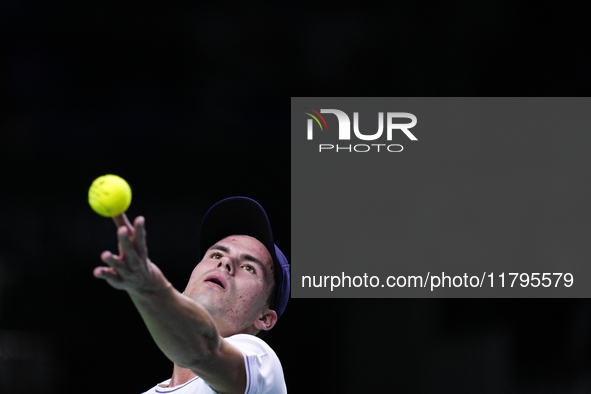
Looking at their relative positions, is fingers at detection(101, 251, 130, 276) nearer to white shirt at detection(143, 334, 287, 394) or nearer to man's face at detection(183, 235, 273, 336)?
white shirt at detection(143, 334, 287, 394)

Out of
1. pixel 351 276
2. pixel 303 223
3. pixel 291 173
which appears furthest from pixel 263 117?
pixel 351 276

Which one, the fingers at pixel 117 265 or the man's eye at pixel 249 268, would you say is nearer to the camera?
the fingers at pixel 117 265

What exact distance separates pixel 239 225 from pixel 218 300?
0.43 metres

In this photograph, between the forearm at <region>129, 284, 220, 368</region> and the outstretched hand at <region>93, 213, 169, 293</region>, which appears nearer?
the outstretched hand at <region>93, 213, 169, 293</region>

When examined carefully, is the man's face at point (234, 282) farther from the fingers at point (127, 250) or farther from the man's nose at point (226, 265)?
the fingers at point (127, 250)

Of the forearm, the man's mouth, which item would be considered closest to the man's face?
the man's mouth

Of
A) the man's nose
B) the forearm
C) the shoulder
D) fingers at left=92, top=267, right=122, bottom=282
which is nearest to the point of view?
fingers at left=92, top=267, right=122, bottom=282

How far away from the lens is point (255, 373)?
1835 millimetres

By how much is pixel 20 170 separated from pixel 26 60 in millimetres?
Result: 603

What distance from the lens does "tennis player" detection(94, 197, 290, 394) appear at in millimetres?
1392

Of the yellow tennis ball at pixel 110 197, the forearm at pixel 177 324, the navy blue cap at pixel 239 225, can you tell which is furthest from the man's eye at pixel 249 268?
the yellow tennis ball at pixel 110 197

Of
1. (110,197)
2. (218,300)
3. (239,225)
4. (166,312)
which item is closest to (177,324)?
(166,312)

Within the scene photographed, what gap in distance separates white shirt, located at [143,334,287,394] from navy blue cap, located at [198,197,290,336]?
453mm

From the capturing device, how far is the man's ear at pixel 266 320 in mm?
2305
